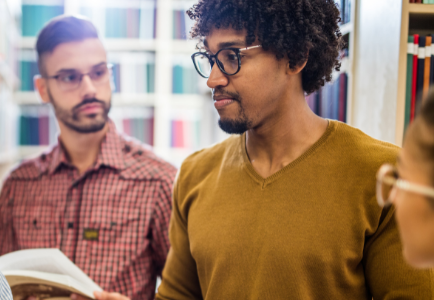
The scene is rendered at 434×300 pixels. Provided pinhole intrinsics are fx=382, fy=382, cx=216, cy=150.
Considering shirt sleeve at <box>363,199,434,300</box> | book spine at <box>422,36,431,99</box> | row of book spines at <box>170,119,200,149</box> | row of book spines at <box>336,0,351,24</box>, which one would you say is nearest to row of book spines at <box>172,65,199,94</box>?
row of book spines at <box>170,119,200,149</box>

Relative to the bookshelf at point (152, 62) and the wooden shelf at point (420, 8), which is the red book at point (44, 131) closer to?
the bookshelf at point (152, 62)

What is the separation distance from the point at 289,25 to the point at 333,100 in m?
0.46

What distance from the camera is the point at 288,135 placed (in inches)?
37.4

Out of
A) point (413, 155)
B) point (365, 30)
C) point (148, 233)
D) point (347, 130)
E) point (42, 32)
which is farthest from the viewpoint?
point (42, 32)

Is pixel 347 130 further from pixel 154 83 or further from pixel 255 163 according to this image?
pixel 154 83

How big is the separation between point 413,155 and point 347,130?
463mm

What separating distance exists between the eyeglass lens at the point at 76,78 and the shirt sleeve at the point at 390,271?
43.5 inches

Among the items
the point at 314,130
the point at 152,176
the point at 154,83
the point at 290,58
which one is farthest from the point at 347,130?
the point at 154,83

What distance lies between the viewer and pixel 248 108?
929 millimetres

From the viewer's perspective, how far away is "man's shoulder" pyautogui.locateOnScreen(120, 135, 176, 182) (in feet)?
4.67

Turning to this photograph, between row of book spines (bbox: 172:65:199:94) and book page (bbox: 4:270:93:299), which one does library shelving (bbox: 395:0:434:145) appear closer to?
book page (bbox: 4:270:93:299)

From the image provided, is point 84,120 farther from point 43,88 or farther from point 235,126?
point 235,126

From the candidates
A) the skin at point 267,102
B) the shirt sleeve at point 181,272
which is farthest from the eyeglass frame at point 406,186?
the shirt sleeve at point 181,272

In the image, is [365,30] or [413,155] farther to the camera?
[365,30]
